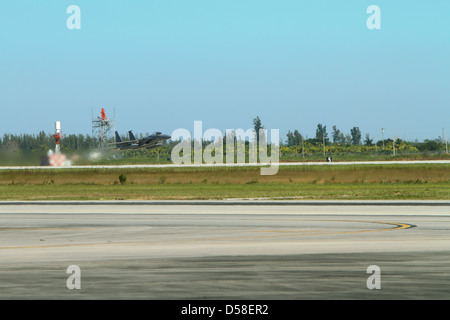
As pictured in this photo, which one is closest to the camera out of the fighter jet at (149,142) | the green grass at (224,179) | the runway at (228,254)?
the runway at (228,254)

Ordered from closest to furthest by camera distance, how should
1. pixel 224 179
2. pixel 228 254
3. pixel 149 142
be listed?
pixel 228 254, pixel 224 179, pixel 149 142

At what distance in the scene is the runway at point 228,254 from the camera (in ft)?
32.7

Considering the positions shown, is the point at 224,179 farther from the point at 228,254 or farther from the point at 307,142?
the point at 307,142

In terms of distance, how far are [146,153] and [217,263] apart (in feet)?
398

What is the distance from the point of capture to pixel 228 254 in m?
13.8

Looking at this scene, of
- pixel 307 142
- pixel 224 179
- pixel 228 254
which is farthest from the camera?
pixel 307 142

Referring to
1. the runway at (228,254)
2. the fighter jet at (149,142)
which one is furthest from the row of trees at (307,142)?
the runway at (228,254)

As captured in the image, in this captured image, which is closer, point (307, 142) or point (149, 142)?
point (149, 142)

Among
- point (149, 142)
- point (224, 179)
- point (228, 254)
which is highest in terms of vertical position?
point (149, 142)

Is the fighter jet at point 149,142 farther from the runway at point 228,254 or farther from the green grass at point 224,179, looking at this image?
the runway at point 228,254

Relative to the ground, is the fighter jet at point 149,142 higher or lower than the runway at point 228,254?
higher

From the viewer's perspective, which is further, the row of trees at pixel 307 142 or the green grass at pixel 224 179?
the row of trees at pixel 307 142

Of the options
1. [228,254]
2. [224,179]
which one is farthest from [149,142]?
[228,254]
